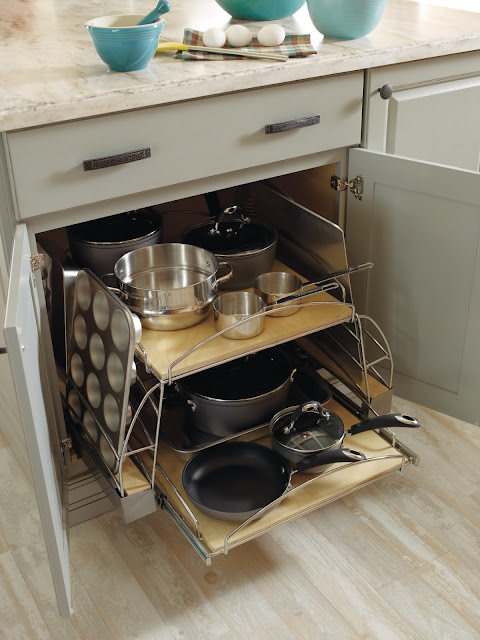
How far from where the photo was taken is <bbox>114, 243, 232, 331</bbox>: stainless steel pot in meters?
1.62

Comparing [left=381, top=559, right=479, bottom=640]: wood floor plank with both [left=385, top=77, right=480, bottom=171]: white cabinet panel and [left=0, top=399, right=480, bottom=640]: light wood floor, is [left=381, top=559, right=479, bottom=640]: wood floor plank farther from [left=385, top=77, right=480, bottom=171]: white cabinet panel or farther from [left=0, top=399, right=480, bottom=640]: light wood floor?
[left=385, top=77, right=480, bottom=171]: white cabinet panel

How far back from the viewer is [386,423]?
5.42 ft

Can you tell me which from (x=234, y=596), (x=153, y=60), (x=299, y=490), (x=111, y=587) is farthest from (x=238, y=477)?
(x=153, y=60)

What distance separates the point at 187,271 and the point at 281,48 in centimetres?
56

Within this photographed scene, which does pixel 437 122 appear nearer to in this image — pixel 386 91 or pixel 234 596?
pixel 386 91

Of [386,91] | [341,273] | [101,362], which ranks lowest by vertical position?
[101,362]

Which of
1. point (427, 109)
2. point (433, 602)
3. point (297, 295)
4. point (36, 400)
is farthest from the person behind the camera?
point (427, 109)

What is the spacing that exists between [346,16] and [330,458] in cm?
100

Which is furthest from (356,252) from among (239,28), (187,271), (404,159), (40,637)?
(40,637)

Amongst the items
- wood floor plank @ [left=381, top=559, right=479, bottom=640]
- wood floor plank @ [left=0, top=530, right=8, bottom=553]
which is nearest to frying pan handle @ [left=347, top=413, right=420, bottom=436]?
wood floor plank @ [left=381, top=559, right=479, bottom=640]

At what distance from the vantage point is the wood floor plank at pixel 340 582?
5.00 feet

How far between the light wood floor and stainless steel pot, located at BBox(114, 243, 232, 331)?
0.52 metres

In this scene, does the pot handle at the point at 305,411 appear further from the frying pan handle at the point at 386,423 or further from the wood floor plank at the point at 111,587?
the wood floor plank at the point at 111,587

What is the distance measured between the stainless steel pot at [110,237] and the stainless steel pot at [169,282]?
0.12 feet
